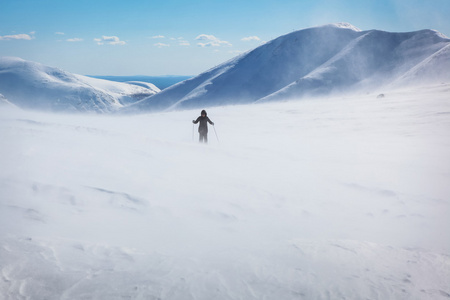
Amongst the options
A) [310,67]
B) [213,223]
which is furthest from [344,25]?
[213,223]

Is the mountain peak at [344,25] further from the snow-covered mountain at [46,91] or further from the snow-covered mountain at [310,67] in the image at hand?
the snow-covered mountain at [46,91]

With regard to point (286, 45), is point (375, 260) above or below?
below

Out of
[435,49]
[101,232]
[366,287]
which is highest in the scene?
[435,49]

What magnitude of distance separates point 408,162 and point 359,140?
4.36 meters

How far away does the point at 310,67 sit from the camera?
11688 centimetres

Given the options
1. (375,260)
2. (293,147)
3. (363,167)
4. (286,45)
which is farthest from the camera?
(286,45)

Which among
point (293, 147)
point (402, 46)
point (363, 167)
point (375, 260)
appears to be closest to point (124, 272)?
point (375, 260)

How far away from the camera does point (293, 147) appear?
1203 centimetres

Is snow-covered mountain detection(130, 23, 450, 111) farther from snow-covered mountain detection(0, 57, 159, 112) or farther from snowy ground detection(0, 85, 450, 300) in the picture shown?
snowy ground detection(0, 85, 450, 300)

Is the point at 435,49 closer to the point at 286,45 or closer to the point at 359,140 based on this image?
the point at 286,45

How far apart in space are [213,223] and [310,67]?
12002cm

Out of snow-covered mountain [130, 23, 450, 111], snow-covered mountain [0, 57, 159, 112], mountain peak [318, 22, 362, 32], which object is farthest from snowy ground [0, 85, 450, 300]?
snow-covered mountain [0, 57, 159, 112]

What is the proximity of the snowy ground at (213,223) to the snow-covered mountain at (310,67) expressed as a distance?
86113 mm

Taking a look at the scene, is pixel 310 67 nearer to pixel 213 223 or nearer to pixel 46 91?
pixel 213 223
